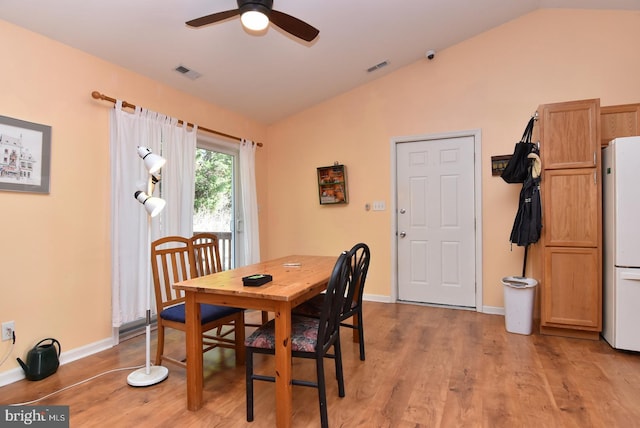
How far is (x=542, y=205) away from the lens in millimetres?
3002

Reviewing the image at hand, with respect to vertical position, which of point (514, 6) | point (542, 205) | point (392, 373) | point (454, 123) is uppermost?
point (514, 6)

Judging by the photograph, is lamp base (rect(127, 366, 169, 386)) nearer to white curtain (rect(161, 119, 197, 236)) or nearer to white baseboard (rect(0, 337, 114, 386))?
white baseboard (rect(0, 337, 114, 386))

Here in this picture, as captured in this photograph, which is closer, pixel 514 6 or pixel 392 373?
pixel 392 373

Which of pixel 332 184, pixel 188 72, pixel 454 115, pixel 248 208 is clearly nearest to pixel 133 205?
pixel 188 72

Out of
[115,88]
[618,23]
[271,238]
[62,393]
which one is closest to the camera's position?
[62,393]

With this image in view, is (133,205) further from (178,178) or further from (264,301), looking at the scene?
(264,301)

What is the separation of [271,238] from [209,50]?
268cm

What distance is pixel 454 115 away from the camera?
3861 mm

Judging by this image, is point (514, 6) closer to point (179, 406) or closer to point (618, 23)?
point (618, 23)

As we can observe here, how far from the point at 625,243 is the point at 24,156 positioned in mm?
4430

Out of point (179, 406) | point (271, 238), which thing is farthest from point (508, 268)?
point (179, 406)

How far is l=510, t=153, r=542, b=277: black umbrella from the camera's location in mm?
A: 2990

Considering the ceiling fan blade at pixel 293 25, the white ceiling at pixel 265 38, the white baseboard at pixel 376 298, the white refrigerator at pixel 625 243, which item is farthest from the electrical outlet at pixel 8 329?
the white refrigerator at pixel 625 243

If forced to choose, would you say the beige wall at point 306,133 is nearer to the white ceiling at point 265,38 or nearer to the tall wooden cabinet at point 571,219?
the white ceiling at point 265,38
